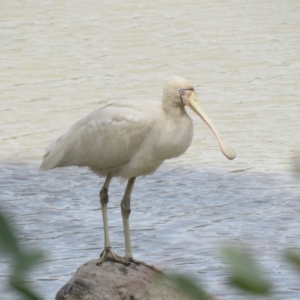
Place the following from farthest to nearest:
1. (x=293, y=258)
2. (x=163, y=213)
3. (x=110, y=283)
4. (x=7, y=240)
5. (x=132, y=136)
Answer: (x=163, y=213) → (x=132, y=136) → (x=110, y=283) → (x=293, y=258) → (x=7, y=240)

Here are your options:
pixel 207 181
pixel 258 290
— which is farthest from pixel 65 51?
pixel 258 290

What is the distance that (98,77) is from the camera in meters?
13.7

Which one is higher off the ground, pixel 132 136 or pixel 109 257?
pixel 132 136

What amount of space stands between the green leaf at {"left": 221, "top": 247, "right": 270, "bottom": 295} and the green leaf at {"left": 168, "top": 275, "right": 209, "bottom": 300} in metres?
0.03

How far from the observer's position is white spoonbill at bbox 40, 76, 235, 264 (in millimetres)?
5344

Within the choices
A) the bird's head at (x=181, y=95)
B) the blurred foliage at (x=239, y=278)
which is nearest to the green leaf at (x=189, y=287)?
the blurred foliage at (x=239, y=278)

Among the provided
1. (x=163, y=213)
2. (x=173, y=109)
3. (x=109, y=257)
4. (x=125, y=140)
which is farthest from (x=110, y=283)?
(x=163, y=213)

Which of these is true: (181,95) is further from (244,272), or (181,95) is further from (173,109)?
(244,272)

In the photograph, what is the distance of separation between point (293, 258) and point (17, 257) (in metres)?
0.29

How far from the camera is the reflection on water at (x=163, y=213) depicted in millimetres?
7363

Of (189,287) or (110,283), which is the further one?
(110,283)

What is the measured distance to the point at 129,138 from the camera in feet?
17.8

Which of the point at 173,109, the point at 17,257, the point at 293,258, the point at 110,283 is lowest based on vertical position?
the point at 110,283

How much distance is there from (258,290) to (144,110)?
4.53 meters
